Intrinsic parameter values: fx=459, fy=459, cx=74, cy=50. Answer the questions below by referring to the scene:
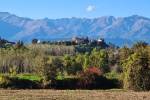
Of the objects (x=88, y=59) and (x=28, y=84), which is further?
(x=88, y=59)

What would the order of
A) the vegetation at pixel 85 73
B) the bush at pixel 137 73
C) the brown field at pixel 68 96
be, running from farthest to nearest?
the vegetation at pixel 85 73 → the bush at pixel 137 73 → the brown field at pixel 68 96

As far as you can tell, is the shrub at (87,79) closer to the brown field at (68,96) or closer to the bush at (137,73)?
the bush at (137,73)

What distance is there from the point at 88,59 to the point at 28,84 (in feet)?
135

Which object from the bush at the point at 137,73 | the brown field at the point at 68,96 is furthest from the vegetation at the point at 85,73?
the brown field at the point at 68,96

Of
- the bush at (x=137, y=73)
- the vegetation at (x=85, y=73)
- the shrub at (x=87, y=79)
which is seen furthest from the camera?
the shrub at (x=87, y=79)

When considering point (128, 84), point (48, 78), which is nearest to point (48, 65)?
point (48, 78)

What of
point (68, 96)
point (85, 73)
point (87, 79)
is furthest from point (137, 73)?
point (68, 96)

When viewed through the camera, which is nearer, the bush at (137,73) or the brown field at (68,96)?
the brown field at (68,96)

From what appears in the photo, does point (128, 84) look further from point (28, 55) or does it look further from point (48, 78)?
point (28, 55)

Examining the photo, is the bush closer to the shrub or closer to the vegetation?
the vegetation

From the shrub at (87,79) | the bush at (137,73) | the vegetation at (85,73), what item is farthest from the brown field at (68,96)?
the shrub at (87,79)

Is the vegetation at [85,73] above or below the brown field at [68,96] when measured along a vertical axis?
above

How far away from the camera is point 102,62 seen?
12644cm

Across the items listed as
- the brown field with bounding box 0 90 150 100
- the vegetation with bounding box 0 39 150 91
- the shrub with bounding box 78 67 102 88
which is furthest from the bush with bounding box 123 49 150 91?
the brown field with bounding box 0 90 150 100
